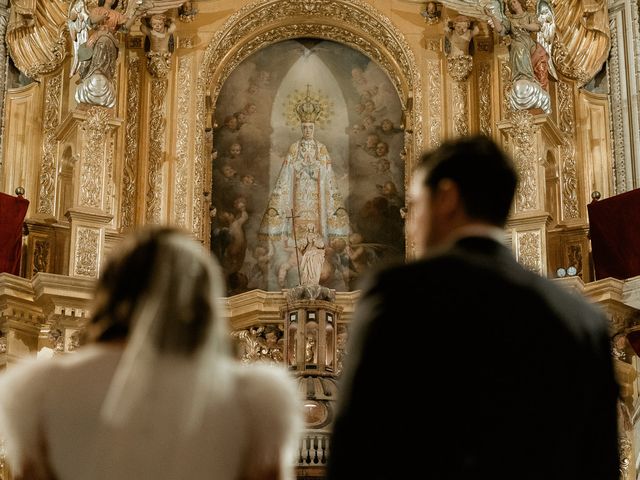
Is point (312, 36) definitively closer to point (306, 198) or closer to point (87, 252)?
point (306, 198)

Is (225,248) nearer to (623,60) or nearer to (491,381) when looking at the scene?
(623,60)

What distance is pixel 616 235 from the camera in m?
12.6

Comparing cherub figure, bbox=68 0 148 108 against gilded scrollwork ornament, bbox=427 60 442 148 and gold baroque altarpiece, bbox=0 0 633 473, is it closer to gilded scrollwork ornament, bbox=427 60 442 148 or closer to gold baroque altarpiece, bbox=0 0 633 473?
gold baroque altarpiece, bbox=0 0 633 473

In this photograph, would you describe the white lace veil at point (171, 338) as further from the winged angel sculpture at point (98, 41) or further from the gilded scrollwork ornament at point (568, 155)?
the gilded scrollwork ornament at point (568, 155)

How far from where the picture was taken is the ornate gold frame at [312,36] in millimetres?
13852

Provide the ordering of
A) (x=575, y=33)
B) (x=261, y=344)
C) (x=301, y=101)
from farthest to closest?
1. (x=301, y=101)
2. (x=575, y=33)
3. (x=261, y=344)

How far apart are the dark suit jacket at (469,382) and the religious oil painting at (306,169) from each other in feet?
35.5

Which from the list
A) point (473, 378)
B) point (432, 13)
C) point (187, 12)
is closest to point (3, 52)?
point (187, 12)

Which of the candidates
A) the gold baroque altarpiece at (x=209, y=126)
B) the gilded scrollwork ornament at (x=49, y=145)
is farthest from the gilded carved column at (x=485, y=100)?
the gilded scrollwork ornament at (x=49, y=145)

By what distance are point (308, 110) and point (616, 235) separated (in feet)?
13.0

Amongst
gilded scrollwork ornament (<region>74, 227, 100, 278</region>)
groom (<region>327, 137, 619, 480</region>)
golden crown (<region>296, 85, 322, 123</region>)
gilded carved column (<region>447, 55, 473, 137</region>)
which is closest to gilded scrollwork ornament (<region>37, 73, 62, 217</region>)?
gilded scrollwork ornament (<region>74, 227, 100, 278</region>)

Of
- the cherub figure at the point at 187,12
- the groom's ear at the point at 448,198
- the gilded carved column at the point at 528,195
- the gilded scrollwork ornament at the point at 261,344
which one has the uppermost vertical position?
the cherub figure at the point at 187,12

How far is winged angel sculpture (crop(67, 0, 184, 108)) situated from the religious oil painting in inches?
59.2

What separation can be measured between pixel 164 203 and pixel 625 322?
5.13m
